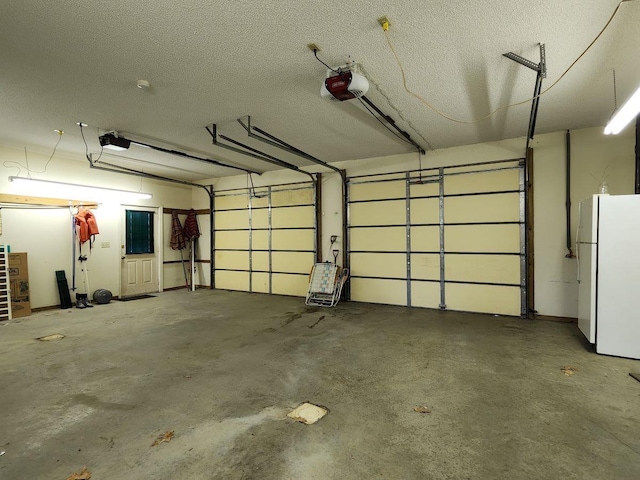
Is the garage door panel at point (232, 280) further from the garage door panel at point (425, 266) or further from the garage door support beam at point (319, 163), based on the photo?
the garage door panel at point (425, 266)

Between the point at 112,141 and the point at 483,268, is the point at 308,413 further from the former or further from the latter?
the point at 112,141

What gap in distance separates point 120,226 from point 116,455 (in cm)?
640

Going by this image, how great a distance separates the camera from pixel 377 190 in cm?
629

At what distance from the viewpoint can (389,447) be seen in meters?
1.95

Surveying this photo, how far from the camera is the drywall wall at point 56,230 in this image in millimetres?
5480

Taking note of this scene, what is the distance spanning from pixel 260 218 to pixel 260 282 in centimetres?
158

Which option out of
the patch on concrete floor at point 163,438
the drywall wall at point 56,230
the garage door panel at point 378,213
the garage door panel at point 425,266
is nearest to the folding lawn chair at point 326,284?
the garage door panel at point 378,213

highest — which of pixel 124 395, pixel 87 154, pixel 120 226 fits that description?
pixel 87 154

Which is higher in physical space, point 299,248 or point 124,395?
point 299,248

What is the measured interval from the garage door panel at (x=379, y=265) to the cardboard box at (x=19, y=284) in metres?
5.93

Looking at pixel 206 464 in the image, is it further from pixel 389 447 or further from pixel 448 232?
pixel 448 232

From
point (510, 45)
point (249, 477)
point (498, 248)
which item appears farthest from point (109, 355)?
point (498, 248)

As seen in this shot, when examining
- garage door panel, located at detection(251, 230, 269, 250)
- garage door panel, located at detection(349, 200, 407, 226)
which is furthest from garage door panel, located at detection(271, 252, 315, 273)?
garage door panel, located at detection(349, 200, 407, 226)

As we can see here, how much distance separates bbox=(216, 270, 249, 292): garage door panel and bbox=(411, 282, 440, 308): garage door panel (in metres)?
4.14
